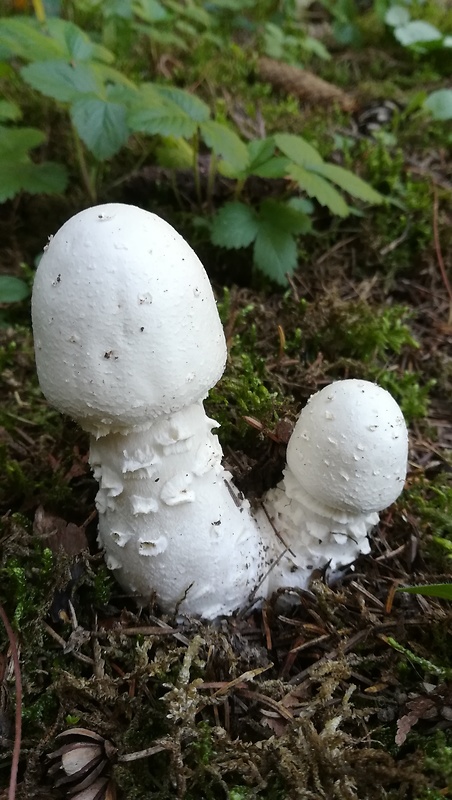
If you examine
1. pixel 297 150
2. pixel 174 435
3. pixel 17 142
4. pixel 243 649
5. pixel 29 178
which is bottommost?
pixel 243 649

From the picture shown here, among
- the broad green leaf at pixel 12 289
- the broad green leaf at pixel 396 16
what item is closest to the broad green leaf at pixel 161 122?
the broad green leaf at pixel 12 289

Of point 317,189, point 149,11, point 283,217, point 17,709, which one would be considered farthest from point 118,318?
point 149,11

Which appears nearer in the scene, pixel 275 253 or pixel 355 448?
pixel 355 448

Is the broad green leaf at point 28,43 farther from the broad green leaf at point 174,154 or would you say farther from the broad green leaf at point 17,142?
the broad green leaf at point 174,154

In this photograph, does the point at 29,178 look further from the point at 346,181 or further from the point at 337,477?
the point at 337,477

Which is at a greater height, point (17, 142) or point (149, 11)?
point (149, 11)

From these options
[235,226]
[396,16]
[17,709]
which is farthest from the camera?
[396,16]
